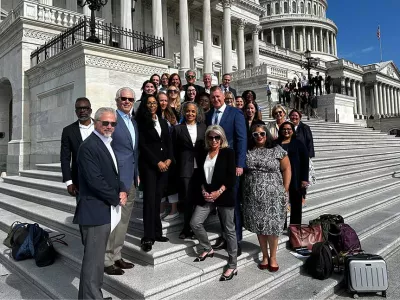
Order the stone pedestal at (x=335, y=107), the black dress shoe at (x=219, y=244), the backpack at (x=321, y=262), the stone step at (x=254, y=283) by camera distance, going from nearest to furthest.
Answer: the stone step at (x=254, y=283) < the backpack at (x=321, y=262) < the black dress shoe at (x=219, y=244) < the stone pedestal at (x=335, y=107)

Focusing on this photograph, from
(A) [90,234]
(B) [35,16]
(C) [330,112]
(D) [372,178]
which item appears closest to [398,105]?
(C) [330,112]

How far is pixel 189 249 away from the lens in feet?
15.1

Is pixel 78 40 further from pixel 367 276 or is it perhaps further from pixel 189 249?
A: pixel 367 276

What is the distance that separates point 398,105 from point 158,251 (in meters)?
93.9

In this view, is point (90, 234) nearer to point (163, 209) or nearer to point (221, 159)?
point (221, 159)

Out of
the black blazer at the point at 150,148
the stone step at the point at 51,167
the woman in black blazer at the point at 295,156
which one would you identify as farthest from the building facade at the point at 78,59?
the woman in black blazer at the point at 295,156

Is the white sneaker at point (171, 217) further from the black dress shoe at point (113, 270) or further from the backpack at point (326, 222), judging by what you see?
the backpack at point (326, 222)

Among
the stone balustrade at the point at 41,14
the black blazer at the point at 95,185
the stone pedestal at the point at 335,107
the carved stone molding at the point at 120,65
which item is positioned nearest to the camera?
the black blazer at the point at 95,185

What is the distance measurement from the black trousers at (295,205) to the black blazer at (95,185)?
3586mm

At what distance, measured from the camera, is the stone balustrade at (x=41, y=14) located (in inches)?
545

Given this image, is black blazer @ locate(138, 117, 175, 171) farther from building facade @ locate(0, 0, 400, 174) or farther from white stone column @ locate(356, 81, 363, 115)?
white stone column @ locate(356, 81, 363, 115)

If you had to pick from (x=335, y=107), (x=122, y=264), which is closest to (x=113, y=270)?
(x=122, y=264)

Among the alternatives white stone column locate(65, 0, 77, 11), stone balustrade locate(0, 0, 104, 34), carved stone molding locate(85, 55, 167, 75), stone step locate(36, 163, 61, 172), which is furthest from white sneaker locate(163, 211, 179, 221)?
white stone column locate(65, 0, 77, 11)

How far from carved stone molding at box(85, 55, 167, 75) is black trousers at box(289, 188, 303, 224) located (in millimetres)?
8059
